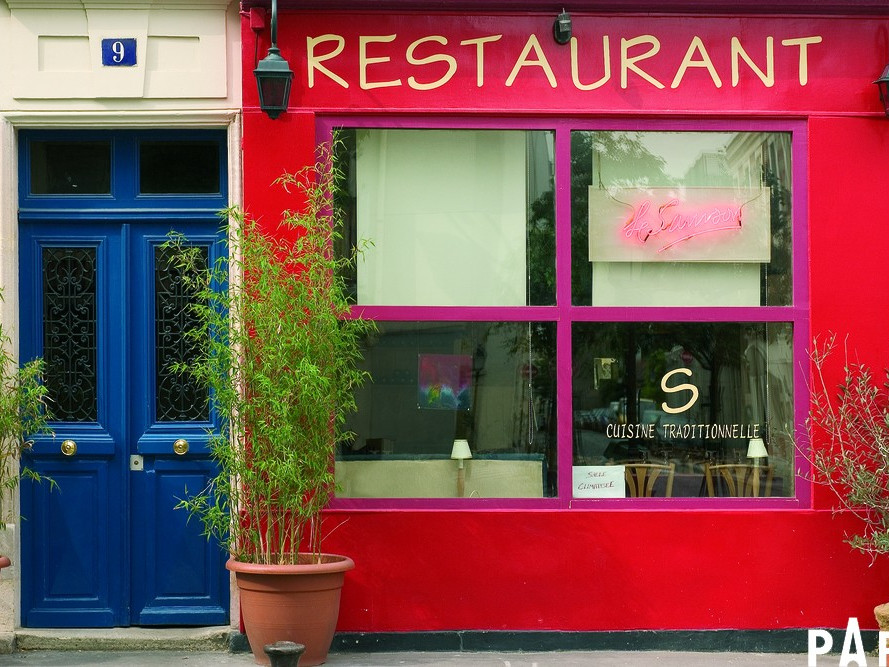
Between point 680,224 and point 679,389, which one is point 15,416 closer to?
point 679,389

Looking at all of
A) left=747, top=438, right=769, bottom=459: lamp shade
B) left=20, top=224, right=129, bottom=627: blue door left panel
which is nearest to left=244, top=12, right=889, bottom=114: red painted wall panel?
left=20, top=224, right=129, bottom=627: blue door left panel

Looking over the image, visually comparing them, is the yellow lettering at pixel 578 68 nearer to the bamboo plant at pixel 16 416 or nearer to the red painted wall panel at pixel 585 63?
the red painted wall panel at pixel 585 63

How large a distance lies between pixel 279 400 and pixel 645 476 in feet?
7.99

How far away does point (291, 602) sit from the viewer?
675cm

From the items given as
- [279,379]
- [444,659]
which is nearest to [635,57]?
[279,379]

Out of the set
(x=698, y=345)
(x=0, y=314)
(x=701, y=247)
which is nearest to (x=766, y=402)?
(x=698, y=345)

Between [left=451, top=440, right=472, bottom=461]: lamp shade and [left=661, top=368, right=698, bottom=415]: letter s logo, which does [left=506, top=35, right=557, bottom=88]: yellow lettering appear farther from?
[left=451, top=440, right=472, bottom=461]: lamp shade

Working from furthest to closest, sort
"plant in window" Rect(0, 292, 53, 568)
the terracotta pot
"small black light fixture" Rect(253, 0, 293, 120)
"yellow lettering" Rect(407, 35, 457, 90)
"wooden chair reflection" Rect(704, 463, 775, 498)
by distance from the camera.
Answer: "wooden chair reflection" Rect(704, 463, 775, 498) < "yellow lettering" Rect(407, 35, 457, 90) < "small black light fixture" Rect(253, 0, 293, 120) < "plant in window" Rect(0, 292, 53, 568) < the terracotta pot

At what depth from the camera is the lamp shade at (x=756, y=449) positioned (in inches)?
303

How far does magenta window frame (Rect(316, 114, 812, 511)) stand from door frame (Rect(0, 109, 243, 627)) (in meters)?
0.57

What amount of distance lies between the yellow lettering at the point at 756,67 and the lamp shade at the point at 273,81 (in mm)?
2782

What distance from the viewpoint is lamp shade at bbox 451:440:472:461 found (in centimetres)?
766

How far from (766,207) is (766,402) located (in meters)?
1.25

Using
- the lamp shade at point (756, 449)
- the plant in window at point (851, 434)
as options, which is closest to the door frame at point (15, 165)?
the lamp shade at point (756, 449)
